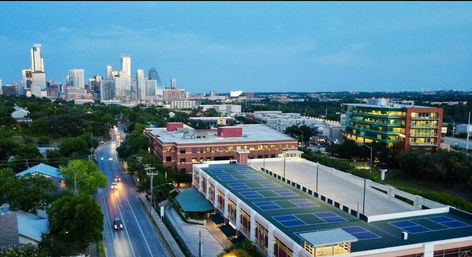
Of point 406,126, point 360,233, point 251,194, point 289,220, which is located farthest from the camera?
point 406,126

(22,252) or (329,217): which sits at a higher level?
(329,217)

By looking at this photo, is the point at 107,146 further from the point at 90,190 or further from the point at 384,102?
the point at 384,102

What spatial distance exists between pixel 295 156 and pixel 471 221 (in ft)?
118

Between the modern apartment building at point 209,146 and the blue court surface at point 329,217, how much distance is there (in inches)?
1531

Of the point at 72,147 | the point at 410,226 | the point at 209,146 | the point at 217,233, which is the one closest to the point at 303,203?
Answer: the point at 410,226

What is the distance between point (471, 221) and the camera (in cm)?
3538

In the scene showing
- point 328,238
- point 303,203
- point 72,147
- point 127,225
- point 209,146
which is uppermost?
point 328,238

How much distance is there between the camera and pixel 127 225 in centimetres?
4912

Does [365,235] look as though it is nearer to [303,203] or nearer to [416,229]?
[416,229]

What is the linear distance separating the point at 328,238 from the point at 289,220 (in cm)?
769

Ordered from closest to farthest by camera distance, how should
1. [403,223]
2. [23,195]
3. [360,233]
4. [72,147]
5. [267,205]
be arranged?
[360,233], [403,223], [267,205], [23,195], [72,147]

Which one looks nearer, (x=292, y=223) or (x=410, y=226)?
(x=410, y=226)

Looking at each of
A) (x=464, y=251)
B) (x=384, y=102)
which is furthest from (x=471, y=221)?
(x=384, y=102)

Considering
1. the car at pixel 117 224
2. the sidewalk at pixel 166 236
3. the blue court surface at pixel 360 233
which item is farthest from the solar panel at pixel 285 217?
the car at pixel 117 224
